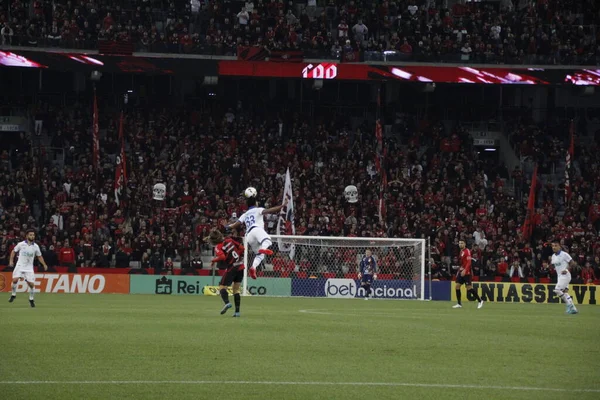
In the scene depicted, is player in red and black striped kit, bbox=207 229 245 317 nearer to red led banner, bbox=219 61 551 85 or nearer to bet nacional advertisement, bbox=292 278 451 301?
bet nacional advertisement, bbox=292 278 451 301

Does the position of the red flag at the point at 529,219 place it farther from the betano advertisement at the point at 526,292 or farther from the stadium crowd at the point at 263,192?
the betano advertisement at the point at 526,292

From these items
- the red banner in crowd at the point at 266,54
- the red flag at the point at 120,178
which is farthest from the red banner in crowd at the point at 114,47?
the red flag at the point at 120,178

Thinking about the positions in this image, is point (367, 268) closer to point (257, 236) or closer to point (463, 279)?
point (463, 279)

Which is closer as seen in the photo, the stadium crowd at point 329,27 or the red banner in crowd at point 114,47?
the red banner in crowd at point 114,47

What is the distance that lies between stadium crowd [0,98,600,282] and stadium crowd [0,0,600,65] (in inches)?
151

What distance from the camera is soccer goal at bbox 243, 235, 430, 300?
39.1 metres

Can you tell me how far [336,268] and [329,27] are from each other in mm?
16732

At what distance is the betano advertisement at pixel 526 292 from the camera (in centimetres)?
4047

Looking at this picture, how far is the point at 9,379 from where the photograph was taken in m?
11.0

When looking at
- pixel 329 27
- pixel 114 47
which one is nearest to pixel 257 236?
pixel 114 47

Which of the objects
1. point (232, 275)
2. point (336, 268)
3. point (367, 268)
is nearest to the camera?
point (232, 275)

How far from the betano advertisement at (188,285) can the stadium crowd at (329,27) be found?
551 inches

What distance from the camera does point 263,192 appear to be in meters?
45.1

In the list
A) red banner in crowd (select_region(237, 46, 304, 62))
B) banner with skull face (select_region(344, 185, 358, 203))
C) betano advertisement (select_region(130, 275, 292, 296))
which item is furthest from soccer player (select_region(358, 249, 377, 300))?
red banner in crowd (select_region(237, 46, 304, 62))
